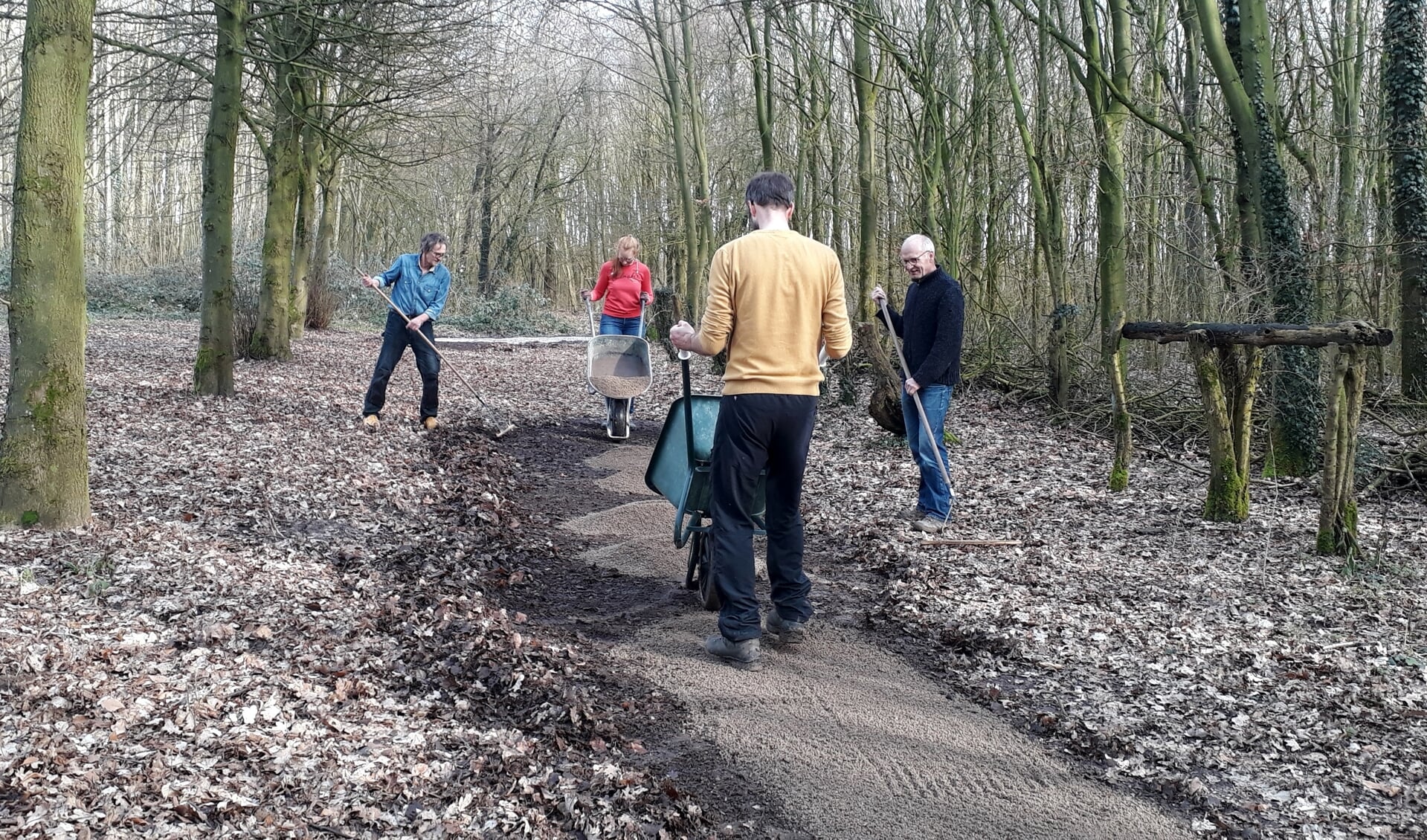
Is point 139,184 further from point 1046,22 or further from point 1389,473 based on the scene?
point 1389,473

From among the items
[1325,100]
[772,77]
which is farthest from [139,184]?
[1325,100]

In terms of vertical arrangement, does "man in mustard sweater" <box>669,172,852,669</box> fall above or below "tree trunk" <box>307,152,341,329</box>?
below

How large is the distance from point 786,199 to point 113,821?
3378mm

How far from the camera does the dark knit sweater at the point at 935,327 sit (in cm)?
743

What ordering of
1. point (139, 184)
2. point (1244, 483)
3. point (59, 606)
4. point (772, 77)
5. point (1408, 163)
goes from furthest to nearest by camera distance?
point (139, 184)
point (772, 77)
point (1408, 163)
point (1244, 483)
point (59, 606)

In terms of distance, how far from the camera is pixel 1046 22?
9250 millimetres

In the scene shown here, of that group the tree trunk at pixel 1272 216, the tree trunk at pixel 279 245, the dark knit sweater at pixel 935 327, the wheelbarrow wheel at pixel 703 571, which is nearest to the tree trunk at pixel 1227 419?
the tree trunk at pixel 1272 216

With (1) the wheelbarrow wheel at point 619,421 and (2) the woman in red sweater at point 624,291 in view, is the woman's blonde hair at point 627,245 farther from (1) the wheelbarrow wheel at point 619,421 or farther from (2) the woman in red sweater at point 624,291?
(1) the wheelbarrow wheel at point 619,421

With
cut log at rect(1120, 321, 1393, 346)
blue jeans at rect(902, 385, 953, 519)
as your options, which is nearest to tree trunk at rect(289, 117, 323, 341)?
blue jeans at rect(902, 385, 953, 519)

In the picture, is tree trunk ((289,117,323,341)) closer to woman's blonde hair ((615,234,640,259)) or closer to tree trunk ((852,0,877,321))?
woman's blonde hair ((615,234,640,259))

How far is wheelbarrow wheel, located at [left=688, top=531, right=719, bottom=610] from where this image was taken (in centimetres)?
554

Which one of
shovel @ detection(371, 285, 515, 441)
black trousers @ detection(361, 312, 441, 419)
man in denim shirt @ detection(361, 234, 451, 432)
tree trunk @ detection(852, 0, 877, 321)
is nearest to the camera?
shovel @ detection(371, 285, 515, 441)

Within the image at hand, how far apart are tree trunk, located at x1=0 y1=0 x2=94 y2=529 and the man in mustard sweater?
3363 millimetres

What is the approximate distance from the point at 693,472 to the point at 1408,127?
22.5 ft
